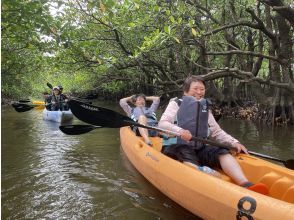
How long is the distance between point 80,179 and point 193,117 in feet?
6.59

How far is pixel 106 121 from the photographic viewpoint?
4797 millimetres

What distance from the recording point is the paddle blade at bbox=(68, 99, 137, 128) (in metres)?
4.74

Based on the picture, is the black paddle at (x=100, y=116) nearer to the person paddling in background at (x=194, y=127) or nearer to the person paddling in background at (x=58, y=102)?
the person paddling in background at (x=194, y=127)

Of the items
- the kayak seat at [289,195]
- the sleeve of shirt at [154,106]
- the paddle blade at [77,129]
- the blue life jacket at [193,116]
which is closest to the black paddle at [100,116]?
the paddle blade at [77,129]

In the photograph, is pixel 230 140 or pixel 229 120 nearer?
pixel 230 140

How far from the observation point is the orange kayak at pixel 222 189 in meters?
2.71

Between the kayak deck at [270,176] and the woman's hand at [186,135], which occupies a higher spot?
the woman's hand at [186,135]

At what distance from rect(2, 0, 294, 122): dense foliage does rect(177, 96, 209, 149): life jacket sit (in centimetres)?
158

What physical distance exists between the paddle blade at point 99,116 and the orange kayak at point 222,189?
50 centimetres

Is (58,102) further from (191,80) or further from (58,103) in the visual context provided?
(191,80)

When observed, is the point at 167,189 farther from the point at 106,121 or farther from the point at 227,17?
the point at 227,17

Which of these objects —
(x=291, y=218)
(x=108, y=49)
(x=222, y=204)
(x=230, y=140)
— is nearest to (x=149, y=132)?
(x=230, y=140)

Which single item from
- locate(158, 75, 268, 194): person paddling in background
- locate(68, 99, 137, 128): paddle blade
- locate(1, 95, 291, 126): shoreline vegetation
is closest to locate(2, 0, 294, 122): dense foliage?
locate(1, 95, 291, 126): shoreline vegetation

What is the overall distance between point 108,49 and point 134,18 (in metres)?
2.54
